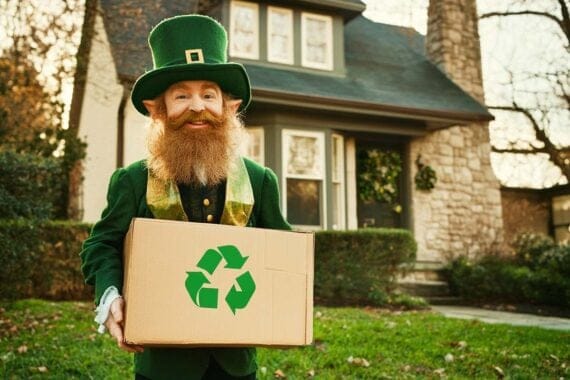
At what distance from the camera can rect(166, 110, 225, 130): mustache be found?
6.63ft

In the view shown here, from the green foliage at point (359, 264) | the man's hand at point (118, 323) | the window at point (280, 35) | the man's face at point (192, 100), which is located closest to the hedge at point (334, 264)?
the green foliage at point (359, 264)

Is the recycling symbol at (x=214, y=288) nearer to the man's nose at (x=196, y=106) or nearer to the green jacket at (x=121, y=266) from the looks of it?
the green jacket at (x=121, y=266)

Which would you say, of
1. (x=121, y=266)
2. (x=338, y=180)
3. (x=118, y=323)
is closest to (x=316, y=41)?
(x=338, y=180)

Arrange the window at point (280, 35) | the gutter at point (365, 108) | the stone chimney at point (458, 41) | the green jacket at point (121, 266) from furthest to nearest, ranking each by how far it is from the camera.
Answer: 1. the stone chimney at point (458, 41)
2. the window at point (280, 35)
3. the gutter at point (365, 108)
4. the green jacket at point (121, 266)

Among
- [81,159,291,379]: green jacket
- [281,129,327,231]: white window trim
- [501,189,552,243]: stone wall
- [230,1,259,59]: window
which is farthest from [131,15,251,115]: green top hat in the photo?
[501,189,552,243]: stone wall

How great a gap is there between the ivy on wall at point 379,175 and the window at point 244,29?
9.66ft

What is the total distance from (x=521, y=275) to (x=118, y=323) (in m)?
9.14

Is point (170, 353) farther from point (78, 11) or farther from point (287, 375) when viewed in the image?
point (78, 11)

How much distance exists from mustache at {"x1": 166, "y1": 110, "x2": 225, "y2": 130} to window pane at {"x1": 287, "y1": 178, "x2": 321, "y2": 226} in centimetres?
875

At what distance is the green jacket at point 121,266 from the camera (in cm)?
184

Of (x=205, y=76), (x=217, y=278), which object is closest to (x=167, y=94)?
(x=205, y=76)

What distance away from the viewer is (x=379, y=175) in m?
12.2

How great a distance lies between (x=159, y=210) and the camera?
1.93m

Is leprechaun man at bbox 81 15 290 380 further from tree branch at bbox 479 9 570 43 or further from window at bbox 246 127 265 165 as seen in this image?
window at bbox 246 127 265 165
